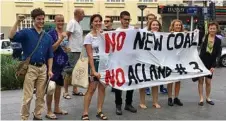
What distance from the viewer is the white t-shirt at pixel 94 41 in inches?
254

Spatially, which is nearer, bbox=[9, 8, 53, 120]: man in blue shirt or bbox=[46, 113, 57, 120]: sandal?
bbox=[9, 8, 53, 120]: man in blue shirt

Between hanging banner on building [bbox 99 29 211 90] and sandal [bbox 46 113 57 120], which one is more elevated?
hanging banner on building [bbox 99 29 211 90]

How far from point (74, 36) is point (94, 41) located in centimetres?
185

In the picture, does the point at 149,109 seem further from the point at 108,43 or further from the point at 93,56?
the point at 93,56

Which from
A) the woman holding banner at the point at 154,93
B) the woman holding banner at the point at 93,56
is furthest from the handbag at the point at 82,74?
the woman holding banner at the point at 154,93

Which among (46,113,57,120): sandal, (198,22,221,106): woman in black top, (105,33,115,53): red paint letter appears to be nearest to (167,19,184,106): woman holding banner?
(198,22,221,106): woman in black top

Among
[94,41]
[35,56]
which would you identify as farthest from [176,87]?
[35,56]

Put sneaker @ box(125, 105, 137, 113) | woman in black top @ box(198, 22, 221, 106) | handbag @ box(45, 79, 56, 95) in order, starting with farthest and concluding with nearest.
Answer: woman in black top @ box(198, 22, 221, 106) → sneaker @ box(125, 105, 137, 113) → handbag @ box(45, 79, 56, 95)

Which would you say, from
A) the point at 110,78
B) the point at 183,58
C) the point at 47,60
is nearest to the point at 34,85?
the point at 47,60

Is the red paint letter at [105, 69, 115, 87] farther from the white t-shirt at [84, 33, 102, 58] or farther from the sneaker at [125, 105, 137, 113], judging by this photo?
the sneaker at [125, 105, 137, 113]

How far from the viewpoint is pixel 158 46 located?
7.93m

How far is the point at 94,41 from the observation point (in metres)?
6.59

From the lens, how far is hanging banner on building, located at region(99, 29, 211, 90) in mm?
7012

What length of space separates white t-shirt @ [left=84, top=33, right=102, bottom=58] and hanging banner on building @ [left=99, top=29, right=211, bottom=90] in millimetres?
112
